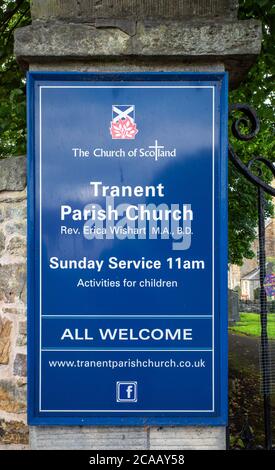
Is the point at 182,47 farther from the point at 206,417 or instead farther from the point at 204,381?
the point at 206,417

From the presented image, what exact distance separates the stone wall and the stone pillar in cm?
19

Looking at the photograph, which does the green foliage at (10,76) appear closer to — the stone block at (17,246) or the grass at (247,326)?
the stone block at (17,246)

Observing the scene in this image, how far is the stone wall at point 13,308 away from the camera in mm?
3033

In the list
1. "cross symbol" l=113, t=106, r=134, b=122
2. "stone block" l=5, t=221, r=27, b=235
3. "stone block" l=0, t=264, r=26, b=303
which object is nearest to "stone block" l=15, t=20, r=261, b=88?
"cross symbol" l=113, t=106, r=134, b=122

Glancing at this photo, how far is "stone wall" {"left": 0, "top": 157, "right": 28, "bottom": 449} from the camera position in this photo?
3.03 meters

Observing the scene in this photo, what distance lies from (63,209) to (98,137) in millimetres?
490

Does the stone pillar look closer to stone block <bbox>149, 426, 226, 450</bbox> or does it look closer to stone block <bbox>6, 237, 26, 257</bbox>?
stone block <bbox>149, 426, 226, 450</bbox>

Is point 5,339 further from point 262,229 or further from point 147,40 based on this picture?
point 147,40

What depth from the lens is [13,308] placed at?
305 cm

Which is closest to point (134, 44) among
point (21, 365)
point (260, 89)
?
point (21, 365)

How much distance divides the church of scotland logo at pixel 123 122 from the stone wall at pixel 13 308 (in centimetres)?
62

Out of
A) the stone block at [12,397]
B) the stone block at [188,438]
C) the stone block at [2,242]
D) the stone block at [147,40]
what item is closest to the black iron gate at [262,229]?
the stone block at [188,438]

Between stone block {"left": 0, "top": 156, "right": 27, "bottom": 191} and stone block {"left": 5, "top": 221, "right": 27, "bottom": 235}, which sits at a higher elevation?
stone block {"left": 0, "top": 156, "right": 27, "bottom": 191}

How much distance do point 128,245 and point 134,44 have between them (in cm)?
121
